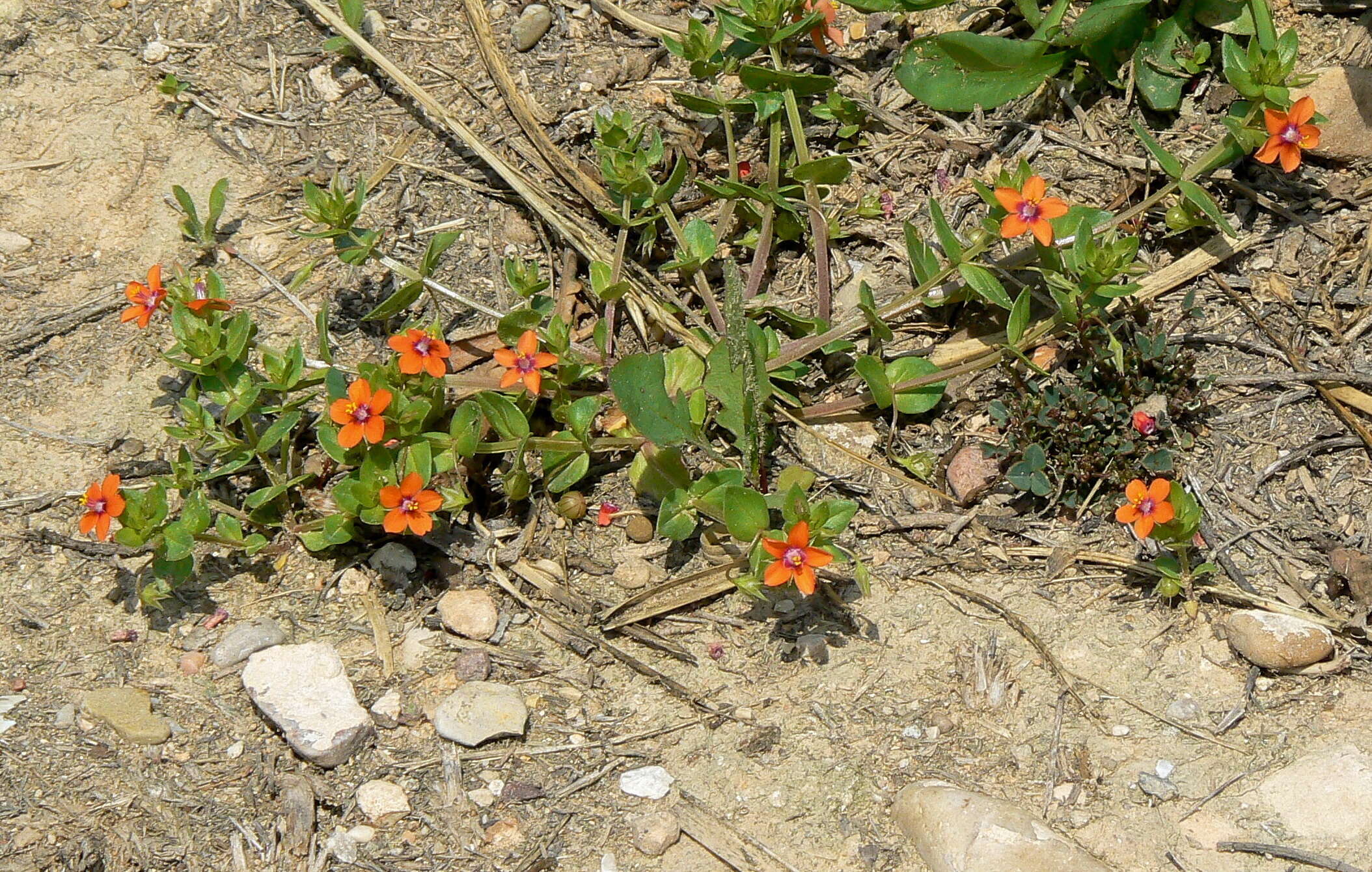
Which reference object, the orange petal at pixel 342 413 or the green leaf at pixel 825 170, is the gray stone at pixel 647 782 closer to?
the orange petal at pixel 342 413

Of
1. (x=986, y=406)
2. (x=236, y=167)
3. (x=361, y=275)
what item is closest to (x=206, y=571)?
(x=361, y=275)

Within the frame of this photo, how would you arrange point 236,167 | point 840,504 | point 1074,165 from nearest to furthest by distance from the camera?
point 840,504
point 1074,165
point 236,167

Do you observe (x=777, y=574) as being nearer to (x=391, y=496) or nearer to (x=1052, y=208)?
(x=391, y=496)

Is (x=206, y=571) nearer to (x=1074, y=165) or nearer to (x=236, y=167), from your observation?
(x=236, y=167)

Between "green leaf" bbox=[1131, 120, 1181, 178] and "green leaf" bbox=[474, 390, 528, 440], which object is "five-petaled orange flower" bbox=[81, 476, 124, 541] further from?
"green leaf" bbox=[1131, 120, 1181, 178]

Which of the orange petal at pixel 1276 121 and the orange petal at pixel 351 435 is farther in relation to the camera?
the orange petal at pixel 1276 121

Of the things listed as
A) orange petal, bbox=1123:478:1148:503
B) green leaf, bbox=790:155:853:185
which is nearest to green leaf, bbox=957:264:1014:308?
green leaf, bbox=790:155:853:185

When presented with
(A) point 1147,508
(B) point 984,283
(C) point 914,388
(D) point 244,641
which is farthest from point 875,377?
(D) point 244,641

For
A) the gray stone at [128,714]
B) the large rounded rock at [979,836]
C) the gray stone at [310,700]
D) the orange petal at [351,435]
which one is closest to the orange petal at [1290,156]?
the large rounded rock at [979,836]
